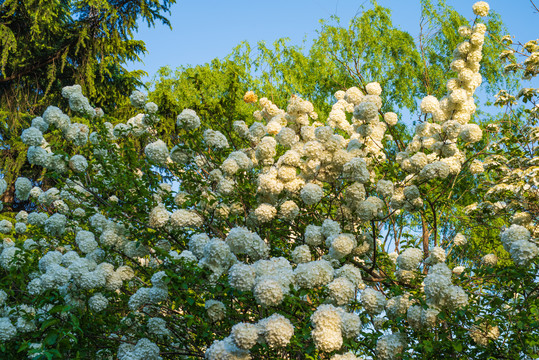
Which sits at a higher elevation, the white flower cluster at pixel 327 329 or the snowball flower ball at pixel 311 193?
the snowball flower ball at pixel 311 193

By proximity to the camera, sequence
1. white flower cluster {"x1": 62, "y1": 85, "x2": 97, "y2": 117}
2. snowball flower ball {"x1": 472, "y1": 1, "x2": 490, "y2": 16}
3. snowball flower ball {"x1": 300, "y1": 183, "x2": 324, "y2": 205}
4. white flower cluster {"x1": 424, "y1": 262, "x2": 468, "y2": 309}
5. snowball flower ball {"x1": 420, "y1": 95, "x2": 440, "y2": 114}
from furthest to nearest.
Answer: snowball flower ball {"x1": 472, "y1": 1, "x2": 490, "y2": 16}, snowball flower ball {"x1": 420, "y1": 95, "x2": 440, "y2": 114}, white flower cluster {"x1": 62, "y1": 85, "x2": 97, "y2": 117}, snowball flower ball {"x1": 300, "y1": 183, "x2": 324, "y2": 205}, white flower cluster {"x1": 424, "y1": 262, "x2": 468, "y2": 309}

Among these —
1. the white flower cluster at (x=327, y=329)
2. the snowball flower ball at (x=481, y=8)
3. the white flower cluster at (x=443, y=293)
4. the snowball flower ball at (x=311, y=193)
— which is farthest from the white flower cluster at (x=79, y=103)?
the snowball flower ball at (x=481, y=8)

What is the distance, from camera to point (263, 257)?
330 cm

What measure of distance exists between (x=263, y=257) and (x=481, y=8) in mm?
3243

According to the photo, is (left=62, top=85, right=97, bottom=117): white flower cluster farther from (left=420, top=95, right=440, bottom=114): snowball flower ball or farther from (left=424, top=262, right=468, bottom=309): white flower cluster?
(left=424, top=262, right=468, bottom=309): white flower cluster

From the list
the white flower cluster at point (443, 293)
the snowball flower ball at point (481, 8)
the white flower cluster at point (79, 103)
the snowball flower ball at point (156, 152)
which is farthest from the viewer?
the snowball flower ball at point (481, 8)

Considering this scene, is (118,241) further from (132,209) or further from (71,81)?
(71,81)

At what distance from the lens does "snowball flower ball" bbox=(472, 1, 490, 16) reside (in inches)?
181

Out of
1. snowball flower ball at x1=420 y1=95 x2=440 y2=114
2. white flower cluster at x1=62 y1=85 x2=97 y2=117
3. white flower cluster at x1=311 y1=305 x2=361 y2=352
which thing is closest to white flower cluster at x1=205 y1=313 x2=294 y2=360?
white flower cluster at x1=311 y1=305 x2=361 y2=352

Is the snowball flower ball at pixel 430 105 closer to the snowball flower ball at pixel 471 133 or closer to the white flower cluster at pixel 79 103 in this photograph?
the snowball flower ball at pixel 471 133

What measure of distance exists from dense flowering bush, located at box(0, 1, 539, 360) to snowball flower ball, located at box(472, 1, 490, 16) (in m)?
0.02

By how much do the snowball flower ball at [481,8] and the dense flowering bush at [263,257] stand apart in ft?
0.05

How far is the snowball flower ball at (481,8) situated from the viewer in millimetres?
4586

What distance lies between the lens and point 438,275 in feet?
8.52
